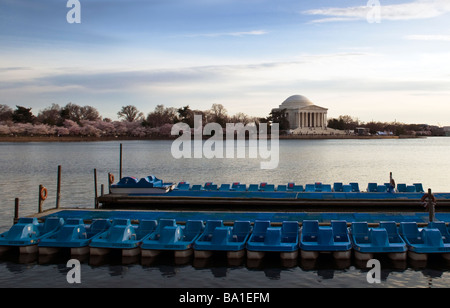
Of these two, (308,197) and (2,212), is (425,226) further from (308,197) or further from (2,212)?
(2,212)

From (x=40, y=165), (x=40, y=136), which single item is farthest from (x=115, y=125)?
(x=40, y=165)

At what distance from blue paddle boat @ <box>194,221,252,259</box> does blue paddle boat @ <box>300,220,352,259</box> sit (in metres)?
2.50

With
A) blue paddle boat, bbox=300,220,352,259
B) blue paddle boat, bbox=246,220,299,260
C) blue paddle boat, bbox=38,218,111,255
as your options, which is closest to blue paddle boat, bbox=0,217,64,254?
blue paddle boat, bbox=38,218,111,255

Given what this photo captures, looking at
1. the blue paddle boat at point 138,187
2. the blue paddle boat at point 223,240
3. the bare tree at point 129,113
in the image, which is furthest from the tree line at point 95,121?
the blue paddle boat at point 223,240

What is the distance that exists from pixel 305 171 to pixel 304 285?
5308cm

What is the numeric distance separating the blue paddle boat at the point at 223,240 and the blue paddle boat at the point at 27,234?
23.3 ft

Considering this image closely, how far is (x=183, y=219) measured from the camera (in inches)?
1006

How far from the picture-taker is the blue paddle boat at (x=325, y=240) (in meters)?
20.5

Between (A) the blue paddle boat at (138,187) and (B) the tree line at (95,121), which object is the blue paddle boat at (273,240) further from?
(B) the tree line at (95,121)

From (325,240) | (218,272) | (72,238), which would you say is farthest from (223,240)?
(72,238)

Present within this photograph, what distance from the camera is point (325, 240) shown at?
2075 centimetres

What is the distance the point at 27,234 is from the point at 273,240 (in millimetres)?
11014

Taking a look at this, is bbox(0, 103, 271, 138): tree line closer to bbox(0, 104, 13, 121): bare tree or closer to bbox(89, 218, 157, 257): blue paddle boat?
bbox(0, 104, 13, 121): bare tree

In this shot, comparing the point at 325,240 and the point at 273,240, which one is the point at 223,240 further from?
the point at 325,240
